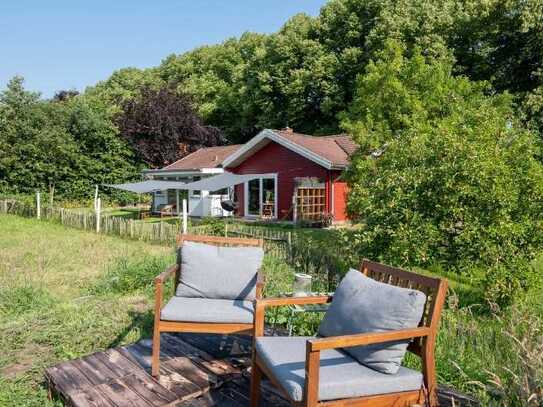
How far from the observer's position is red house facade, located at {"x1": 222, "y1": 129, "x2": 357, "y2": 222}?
17.2 m

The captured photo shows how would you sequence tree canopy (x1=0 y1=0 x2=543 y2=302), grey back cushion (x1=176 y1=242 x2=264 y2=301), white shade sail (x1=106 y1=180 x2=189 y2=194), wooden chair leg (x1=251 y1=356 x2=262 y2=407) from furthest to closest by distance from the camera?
white shade sail (x1=106 y1=180 x2=189 y2=194)
tree canopy (x1=0 y1=0 x2=543 y2=302)
grey back cushion (x1=176 y1=242 x2=264 y2=301)
wooden chair leg (x1=251 y1=356 x2=262 y2=407)

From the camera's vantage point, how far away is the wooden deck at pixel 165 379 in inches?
115

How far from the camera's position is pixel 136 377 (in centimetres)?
322

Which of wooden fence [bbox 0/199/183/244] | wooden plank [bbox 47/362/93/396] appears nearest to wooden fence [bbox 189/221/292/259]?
wooden fence [bbox 0/199/183/244]

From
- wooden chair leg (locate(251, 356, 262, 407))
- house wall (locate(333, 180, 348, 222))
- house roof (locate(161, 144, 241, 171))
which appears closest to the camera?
wooden chair leg (locate(251, 356, 262, 407))

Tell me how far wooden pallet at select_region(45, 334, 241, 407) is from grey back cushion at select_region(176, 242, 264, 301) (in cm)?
52

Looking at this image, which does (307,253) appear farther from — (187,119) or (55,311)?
(187,119)

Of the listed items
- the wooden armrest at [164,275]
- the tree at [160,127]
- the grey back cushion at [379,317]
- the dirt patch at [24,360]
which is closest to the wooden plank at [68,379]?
the dirt patch at [24,360]

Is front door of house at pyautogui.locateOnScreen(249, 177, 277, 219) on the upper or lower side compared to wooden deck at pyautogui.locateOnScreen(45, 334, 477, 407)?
upper

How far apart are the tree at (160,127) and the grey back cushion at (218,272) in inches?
956

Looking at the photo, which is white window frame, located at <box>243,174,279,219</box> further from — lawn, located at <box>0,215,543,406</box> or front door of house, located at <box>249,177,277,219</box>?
lawn, located at <box>0,215,543,406</box>

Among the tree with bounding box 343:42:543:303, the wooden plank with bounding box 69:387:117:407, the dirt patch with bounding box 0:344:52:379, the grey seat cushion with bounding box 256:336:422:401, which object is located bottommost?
the dirt patch with bounding box 0:344:52:379

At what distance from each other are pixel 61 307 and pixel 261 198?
570 inches

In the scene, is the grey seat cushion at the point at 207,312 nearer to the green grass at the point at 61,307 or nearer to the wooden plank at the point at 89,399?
the wooden plank at the point at 89,399
